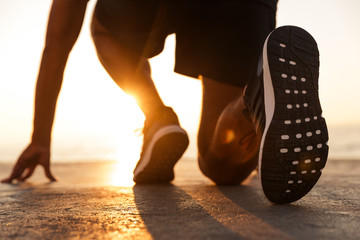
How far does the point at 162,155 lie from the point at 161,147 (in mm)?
53

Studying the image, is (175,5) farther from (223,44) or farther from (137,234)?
(137,234)

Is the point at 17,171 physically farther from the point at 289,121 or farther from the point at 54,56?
the point at 289,121

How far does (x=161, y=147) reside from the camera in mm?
1262

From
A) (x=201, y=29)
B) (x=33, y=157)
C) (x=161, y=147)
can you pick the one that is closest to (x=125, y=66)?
(x=201, y=29)

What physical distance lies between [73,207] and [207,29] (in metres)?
1.05

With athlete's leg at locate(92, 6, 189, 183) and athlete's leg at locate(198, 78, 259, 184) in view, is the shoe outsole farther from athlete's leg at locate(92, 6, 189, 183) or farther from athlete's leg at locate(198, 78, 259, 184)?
athlete's leg at locate(92, 6, 189, 183)

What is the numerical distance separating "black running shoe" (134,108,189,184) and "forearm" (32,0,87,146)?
48 centimetres

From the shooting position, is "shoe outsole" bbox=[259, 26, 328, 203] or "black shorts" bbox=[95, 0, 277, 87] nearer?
"shoe outsole" bbox=[259, 26, 328, 203]

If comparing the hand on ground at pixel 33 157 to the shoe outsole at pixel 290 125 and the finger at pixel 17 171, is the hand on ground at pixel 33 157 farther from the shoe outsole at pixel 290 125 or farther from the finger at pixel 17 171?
the shoe outsole at pixel 290 125

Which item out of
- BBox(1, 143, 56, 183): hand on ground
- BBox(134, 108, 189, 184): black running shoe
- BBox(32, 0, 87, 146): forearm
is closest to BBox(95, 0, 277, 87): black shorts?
BBox(32, 0, 87, 146): forearm

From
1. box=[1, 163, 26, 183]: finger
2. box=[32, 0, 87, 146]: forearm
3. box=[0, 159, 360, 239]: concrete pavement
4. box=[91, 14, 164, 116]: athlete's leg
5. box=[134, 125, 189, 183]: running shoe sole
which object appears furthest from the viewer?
box=[1, 163, 26, 183]: finger

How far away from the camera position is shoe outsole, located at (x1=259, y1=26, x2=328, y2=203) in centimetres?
77

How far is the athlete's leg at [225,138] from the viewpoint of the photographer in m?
1.29

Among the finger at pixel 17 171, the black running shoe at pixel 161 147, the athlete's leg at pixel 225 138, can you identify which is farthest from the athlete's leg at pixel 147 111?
the finger at pixel 17 171
